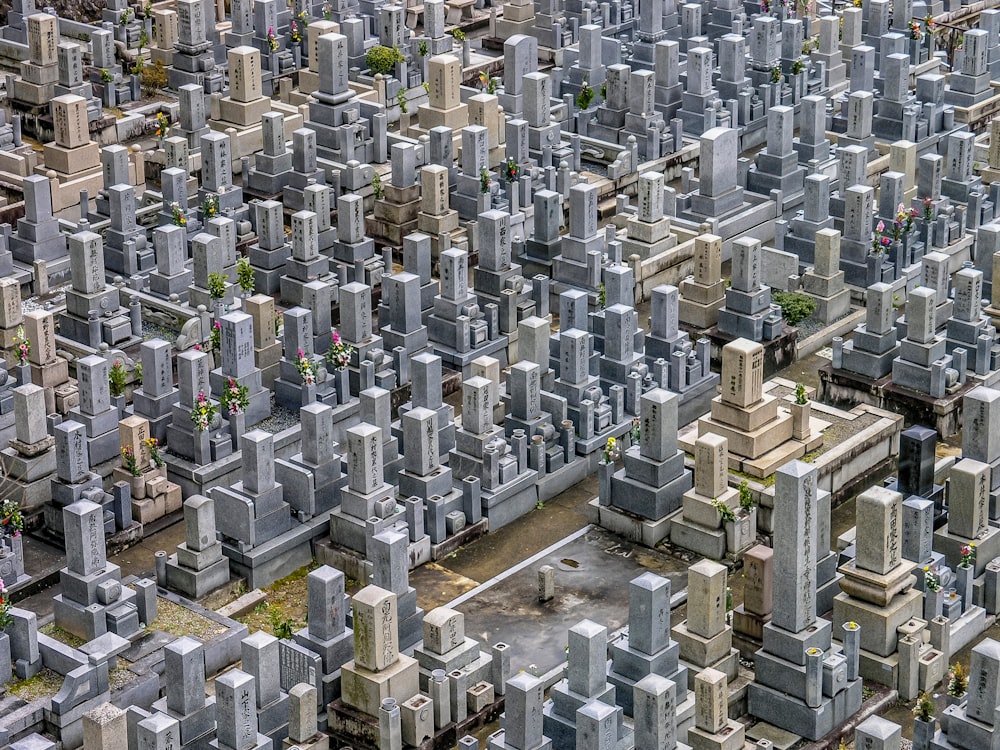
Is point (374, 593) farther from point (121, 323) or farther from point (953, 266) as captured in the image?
point (953, 266)

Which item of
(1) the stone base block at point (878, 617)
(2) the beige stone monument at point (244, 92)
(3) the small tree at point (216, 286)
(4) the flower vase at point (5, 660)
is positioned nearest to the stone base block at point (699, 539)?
(1) the stone base block at point (878, 617)

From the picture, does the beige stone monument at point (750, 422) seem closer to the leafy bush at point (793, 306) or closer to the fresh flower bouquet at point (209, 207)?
the leafy bush at point (793, 306)

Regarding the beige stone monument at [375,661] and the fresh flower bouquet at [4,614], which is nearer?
the beige stone monument at [375,661]

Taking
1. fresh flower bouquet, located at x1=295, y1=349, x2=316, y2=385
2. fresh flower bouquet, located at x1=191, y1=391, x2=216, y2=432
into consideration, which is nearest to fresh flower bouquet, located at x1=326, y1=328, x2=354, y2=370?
fresh flower bouquet, located at x1=295, y1=349, x2=316, y2=385

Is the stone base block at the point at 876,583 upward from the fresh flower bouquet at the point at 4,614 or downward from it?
downward

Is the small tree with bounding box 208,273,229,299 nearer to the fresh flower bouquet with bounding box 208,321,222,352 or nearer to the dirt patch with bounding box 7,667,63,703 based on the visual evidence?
the fresh flower bouquet with bounding box 208,321,222,352

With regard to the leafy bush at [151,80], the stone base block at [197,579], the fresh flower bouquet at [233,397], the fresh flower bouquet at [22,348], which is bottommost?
the stone base block at [197,579]

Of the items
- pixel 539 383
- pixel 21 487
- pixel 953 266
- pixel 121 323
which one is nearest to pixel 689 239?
pixel 953 266
